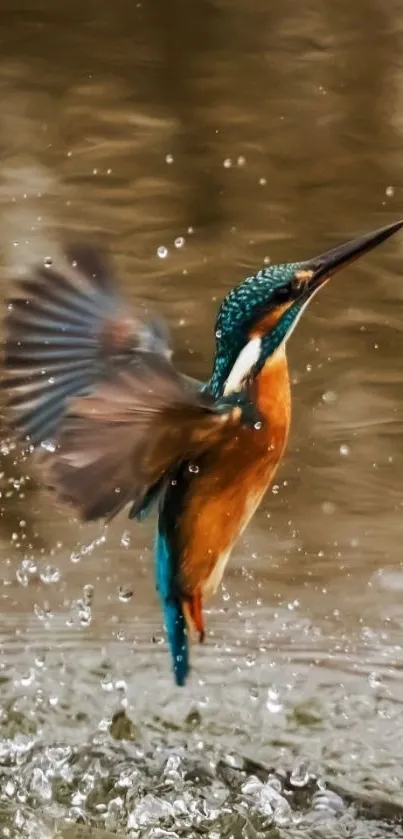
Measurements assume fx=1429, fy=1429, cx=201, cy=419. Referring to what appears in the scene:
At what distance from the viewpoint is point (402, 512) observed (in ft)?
7.66

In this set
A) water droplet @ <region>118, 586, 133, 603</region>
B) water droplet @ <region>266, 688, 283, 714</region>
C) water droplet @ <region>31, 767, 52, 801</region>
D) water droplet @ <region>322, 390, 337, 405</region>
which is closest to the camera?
water droplet @ <region>31, 767, 52, 801</region>

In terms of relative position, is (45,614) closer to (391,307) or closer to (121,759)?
(121,759)

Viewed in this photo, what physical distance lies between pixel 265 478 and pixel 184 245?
2308 millimetres

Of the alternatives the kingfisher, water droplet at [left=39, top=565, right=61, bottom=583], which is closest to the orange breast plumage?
the kingfisher

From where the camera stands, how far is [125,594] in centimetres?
199

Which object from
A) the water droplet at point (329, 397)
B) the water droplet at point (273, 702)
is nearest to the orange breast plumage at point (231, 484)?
the water droplet at point (273, 702)

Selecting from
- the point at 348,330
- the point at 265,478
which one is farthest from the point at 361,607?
the point at 348,330

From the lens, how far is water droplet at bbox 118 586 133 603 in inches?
78.5

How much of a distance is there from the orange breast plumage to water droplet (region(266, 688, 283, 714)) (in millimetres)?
471

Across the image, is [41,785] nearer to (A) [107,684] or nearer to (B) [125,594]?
(A) [107,684]

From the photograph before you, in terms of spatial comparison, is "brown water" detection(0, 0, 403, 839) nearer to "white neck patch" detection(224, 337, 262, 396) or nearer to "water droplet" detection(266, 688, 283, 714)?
"water droplet" detection(266, 688, 283, 714)

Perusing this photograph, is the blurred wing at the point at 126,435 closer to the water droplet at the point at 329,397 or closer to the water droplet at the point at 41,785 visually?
the water droplet at the point at 41,785

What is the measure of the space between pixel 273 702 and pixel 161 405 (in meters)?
0.76

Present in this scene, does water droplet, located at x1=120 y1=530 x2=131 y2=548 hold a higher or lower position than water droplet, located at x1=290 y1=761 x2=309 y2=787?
lower
